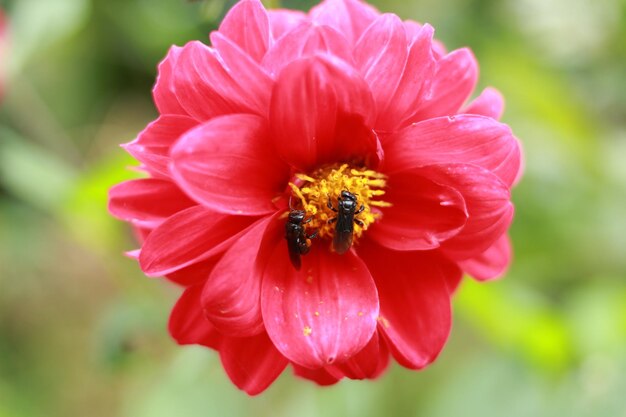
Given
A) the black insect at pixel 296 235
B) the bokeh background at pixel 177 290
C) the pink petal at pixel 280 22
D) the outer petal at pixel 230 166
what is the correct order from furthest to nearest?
1. the bokeh background at pixel 177 290
2. the pink petal at pixel 280 22
3. the black insect at pixel 296 235
4. the outer petal at pixel 230 166

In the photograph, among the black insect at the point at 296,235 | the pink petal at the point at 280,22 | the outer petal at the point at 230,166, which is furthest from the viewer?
the pink petal at the point at 280,22

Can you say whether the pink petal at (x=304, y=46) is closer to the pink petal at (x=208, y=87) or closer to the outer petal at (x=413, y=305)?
the pink petal at (x=208, y=87)

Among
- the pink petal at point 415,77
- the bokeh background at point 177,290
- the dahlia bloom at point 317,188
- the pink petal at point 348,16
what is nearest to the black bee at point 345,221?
the dahlia bloom at point 317,188

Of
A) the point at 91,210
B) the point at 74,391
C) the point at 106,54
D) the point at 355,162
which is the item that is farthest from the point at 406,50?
the point at 106,54

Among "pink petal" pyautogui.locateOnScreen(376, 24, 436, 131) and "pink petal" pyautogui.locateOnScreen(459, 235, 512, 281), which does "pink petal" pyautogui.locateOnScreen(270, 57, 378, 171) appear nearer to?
"pink petal" pyautogui.locateOnScreen(376, 24, 436, 131)

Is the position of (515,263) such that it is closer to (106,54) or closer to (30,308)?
(30,308)

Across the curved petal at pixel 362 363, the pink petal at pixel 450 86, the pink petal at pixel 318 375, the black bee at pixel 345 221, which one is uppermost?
the pink petal at pixel 450 86

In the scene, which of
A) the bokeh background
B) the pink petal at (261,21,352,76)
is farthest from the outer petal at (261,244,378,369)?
the bokeh background
